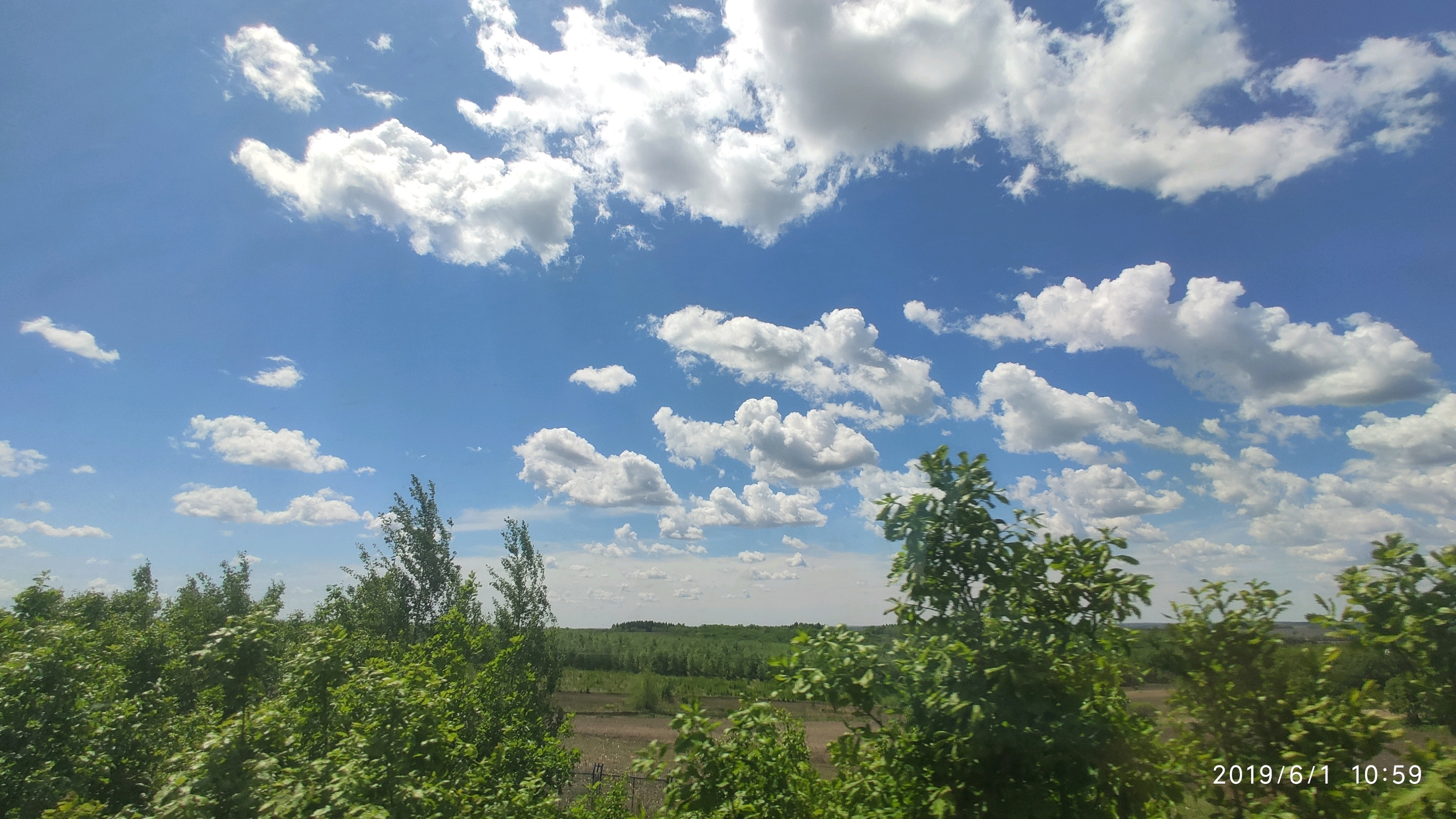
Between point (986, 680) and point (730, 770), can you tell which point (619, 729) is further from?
point (986, 680)

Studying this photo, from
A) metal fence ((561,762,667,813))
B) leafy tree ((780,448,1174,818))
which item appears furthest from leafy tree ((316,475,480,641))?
leafy tree ((780,448,1174,818))

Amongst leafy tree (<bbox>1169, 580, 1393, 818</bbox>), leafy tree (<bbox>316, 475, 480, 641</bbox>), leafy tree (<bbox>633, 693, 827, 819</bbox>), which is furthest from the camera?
leafy tree (<bbox>316, 475, 480, 641</bbox>)

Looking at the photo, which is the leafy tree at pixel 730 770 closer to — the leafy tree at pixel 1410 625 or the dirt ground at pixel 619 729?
the leafy tree at pixel 1410 625

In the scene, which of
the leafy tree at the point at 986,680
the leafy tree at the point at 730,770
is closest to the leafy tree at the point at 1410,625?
the leafy tree at the point at 986,680

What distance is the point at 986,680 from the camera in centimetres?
356

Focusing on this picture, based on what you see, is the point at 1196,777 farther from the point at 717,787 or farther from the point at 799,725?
the point at 799,725

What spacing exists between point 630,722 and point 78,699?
171 feet

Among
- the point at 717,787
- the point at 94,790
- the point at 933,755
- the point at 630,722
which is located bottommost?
the point at 630,722

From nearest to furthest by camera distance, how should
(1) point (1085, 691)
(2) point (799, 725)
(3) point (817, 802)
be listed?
(1) point (1085, 691), (3) point (817, 802), (2) point (799, 725)

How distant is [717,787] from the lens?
412cm

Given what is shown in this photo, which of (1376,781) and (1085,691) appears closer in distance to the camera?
(1376,781)

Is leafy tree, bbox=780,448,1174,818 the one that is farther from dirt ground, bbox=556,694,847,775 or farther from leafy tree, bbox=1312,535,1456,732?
dirt ground, bbox=556,694,847,775

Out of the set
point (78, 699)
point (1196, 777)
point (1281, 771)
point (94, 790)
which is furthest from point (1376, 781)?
point (94, 790)

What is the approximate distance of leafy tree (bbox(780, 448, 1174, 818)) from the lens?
3492 millimetres
